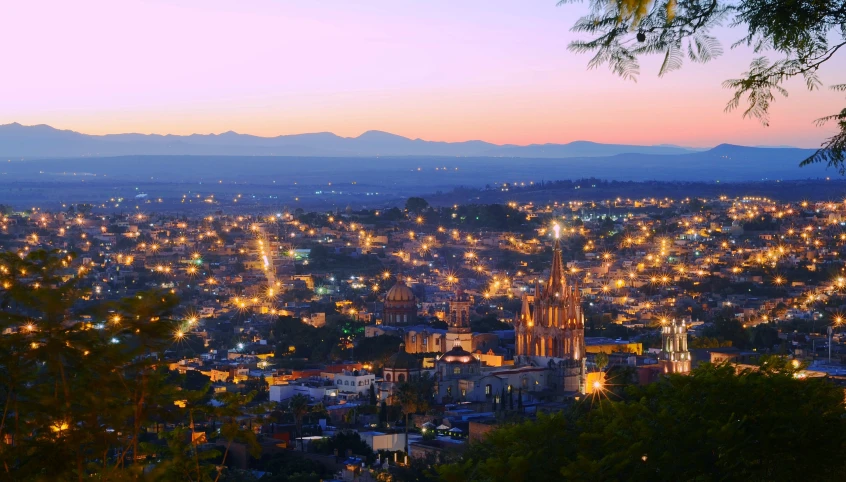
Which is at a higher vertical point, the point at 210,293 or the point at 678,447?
the point at 678,447

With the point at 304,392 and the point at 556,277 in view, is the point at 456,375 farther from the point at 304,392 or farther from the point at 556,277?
the point at 556,277

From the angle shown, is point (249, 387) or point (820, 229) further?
point (820, 229)

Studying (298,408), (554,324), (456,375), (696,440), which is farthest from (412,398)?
(696,440)

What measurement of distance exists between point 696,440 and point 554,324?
112ft

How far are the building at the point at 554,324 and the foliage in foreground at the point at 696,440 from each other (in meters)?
31.3

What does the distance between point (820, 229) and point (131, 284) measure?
49291 millimetres

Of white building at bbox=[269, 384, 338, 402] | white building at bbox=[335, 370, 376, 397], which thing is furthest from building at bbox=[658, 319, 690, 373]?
white building at bbox=[269, 384, 338, 402]

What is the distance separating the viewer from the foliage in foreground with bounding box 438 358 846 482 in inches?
580

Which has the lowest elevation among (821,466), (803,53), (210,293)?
(210,293)

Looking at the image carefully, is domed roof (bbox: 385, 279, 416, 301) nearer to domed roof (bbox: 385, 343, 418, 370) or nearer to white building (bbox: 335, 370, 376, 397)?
white building (bbox: 335, 370, 376, 397)

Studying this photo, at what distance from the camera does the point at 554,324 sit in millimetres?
49031

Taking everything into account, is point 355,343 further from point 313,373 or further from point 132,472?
point 132,472

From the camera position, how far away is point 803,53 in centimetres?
1157

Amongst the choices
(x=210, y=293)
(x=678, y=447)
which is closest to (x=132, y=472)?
(x=678, y=447)
